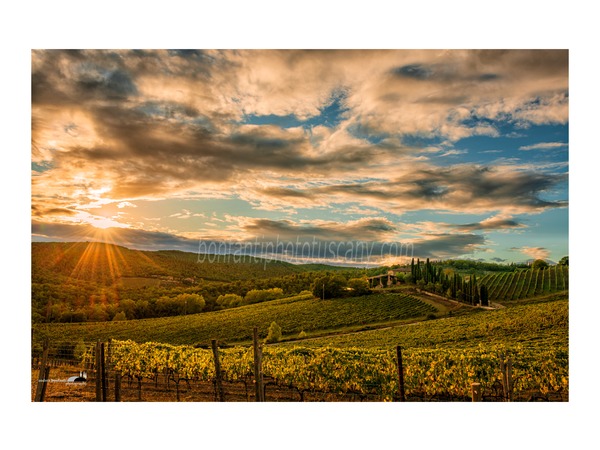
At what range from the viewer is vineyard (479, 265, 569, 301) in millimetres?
5957

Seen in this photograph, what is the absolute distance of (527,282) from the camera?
6.25 meters

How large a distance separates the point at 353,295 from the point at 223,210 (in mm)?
2724

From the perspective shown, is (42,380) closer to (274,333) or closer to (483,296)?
(274,333)

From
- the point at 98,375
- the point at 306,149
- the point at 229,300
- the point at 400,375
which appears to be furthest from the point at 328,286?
the point at 98,375

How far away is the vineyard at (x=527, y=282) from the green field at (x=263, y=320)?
117 cm

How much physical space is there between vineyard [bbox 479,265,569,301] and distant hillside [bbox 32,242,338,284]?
2.45 metres

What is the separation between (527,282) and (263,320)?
4.18m

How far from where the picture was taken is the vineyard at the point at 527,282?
5.96 m

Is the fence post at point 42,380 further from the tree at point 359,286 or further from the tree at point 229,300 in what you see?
the tree at point 359,286

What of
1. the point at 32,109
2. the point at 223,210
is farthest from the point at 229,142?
the point at 32,109

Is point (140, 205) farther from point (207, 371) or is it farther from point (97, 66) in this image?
point (207, 371)

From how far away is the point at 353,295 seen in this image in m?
7.61
